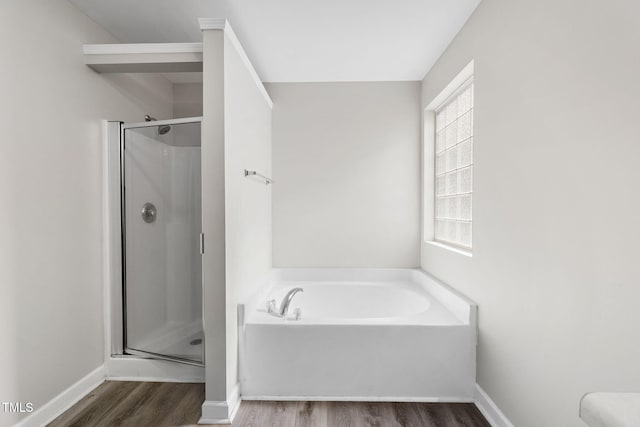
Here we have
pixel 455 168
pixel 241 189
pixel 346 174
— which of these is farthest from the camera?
pixel 346 174

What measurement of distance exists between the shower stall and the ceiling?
0.66 metres

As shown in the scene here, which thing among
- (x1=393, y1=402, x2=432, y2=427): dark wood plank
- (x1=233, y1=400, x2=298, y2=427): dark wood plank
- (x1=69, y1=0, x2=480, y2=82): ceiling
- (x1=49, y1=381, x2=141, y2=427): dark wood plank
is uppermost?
(x1=69, y1=0, x2=480, y2=82): ceiling

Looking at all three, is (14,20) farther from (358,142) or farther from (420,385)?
(420,385)

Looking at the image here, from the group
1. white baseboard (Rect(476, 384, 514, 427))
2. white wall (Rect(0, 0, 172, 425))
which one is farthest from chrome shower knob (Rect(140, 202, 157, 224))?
white baseboard (Rect(476, 384, 514, 427))

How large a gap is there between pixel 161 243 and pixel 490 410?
7.25ft

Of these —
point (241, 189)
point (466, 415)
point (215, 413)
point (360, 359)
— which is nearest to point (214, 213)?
point (241, 189)

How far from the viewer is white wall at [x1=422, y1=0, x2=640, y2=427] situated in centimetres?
106

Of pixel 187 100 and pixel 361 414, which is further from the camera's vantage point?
pixel 187 100

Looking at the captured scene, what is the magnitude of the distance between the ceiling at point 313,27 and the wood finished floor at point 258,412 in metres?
2.33

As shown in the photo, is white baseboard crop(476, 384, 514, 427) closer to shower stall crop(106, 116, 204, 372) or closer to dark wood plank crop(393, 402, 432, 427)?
dark wood plank crop(393, 402, 432, 427)

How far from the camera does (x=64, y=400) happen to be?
1.92 metres

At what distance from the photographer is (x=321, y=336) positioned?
2076 millimetres

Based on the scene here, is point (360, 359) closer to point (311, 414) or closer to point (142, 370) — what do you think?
point (311, 414)

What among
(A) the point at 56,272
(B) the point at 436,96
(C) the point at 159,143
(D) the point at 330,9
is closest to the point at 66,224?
(A) the point at 56,272
